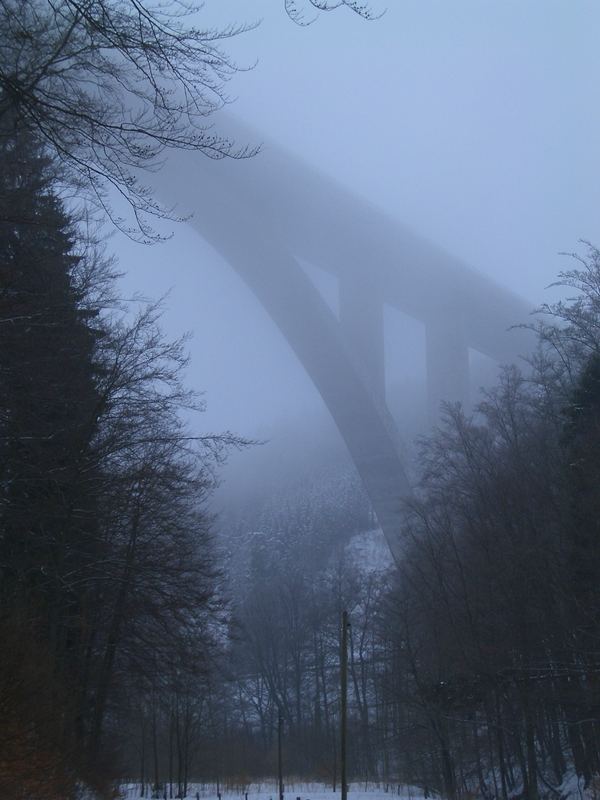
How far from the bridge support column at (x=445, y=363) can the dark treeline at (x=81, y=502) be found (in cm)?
3200

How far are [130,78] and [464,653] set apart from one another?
1533cm

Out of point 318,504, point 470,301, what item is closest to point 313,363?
point 470,301

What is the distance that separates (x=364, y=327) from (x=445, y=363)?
5748 mm

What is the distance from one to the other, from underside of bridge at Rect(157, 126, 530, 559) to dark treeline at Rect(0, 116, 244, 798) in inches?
975

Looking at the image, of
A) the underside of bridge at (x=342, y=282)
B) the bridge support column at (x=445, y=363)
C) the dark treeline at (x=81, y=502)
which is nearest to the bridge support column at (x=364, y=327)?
the underside of bridge at (x=342, y=282)

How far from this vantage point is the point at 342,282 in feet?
142

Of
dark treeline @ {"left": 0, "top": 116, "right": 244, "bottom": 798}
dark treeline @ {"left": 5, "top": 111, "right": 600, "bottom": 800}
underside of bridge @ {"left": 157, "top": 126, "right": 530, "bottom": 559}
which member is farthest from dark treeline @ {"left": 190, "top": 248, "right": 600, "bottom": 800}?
underside of bridge @ {"left": 157, "top": 126, "right": 530, "bottom": 559}

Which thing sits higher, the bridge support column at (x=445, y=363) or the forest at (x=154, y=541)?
the bridge support column at (x=445, y=363)

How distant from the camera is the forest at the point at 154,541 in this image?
6199mm

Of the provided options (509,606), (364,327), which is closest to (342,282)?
(364,327)

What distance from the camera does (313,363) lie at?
129ft

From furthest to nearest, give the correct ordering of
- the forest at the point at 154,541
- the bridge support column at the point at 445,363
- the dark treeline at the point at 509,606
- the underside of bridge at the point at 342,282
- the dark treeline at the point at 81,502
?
the bridge support column at the point at 445,363, the underside of bridge at the point at 342,282, the dark treeline at the point at 509,606, the dark treeline at the point at 81,502, the forest at the point at 154,541

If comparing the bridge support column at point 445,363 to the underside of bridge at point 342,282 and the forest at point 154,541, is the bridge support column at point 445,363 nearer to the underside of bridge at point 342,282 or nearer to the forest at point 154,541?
the underside of bridge at point 342,282

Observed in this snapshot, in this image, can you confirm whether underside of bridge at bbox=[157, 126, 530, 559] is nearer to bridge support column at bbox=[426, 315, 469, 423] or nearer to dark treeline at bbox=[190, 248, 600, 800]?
bridge support column at bbox=[426, 315, 469, 423]
